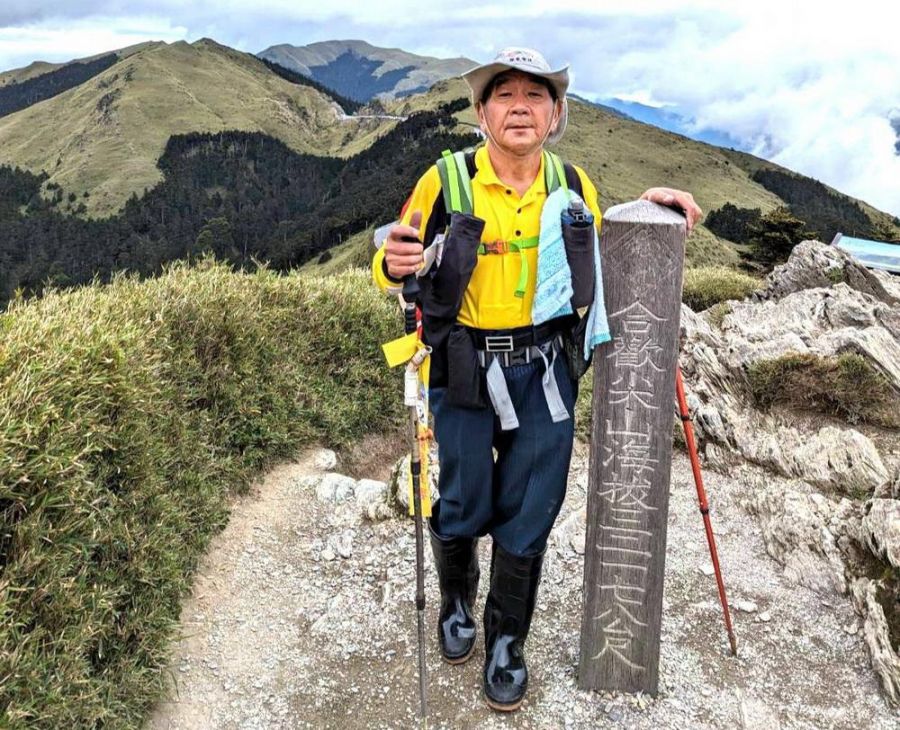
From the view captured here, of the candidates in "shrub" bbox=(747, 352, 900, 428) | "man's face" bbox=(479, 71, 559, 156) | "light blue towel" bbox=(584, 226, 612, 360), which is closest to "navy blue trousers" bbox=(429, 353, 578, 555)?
"light blue towel" bbox=(584, 226, 612, 360)

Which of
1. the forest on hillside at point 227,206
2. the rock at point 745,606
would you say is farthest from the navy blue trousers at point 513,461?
the forest on hillside at point 227,206

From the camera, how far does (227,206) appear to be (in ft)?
540

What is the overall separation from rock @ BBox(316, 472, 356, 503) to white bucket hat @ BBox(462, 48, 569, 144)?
13.3 ft

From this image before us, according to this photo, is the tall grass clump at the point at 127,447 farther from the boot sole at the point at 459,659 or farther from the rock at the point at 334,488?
the boot sole at the point at 459,659

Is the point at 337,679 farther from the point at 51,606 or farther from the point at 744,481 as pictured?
the point at 744,481

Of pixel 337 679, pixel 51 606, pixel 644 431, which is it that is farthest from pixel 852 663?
pixel 51 606

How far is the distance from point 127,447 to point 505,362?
272 cm

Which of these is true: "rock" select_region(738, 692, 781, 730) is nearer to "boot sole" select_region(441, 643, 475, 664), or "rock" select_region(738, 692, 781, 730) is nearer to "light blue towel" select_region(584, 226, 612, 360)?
"boot sole" select_region(441, 643, 475, 664)

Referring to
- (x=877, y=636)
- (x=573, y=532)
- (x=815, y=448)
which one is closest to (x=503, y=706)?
(x=573, y=532)

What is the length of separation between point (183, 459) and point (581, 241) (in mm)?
3724

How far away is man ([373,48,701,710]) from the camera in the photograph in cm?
332

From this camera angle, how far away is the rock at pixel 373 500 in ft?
19.7

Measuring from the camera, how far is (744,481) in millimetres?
6641

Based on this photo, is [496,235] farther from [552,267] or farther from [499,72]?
[499,72]
